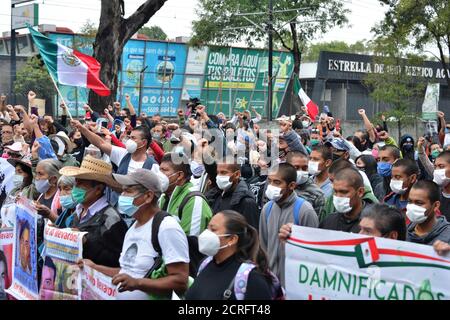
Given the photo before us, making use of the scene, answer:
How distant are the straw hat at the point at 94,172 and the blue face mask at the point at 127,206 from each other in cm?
70

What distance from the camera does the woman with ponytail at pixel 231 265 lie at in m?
4.46

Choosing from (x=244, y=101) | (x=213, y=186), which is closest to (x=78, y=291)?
(x=213, y=186)

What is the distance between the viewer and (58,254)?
6.17 meters

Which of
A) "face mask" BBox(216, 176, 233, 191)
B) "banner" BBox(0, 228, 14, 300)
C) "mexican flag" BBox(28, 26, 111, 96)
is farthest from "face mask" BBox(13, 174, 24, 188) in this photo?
"mexican flag" BBox(28, 26, 111, 96)

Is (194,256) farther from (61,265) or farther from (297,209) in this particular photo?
(61,265)

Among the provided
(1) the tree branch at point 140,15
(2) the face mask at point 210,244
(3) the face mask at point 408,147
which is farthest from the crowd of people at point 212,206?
(1) the tree branch at point 140,15

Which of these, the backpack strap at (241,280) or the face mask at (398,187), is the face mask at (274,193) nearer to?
the face mask at (398,187)

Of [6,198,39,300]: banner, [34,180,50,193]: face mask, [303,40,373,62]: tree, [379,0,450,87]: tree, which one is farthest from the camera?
[303,40,373,62]: tree

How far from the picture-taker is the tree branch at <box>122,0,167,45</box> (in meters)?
17.9

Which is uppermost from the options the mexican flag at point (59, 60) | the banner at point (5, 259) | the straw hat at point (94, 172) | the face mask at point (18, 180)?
the mexican flag at point (59, 60)

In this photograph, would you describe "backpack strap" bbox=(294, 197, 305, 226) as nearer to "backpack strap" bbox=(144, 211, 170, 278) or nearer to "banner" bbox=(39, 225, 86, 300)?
"backpack strap" bbox=(144, 211, 170, 278)

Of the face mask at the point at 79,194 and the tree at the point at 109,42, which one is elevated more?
the tree at the point at 109,42

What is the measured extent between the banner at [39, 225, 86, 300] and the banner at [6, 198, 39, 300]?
1.04 ft
